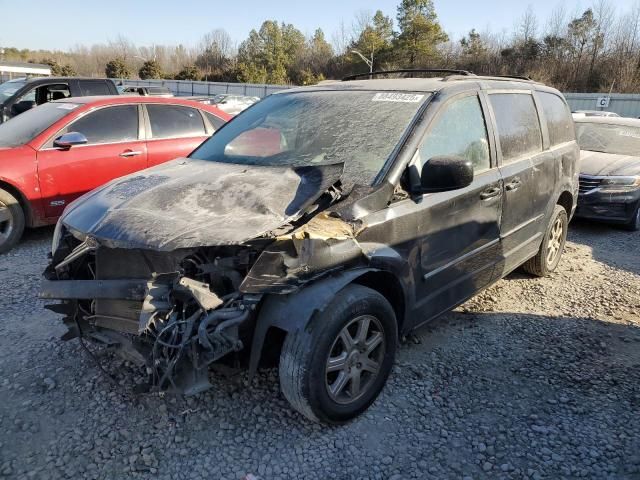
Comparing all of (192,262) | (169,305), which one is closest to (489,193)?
(192,262)

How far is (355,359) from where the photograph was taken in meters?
2.77

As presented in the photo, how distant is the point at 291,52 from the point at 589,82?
1512 inches

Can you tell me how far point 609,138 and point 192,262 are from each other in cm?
793

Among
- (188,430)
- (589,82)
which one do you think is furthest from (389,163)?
(589,82)

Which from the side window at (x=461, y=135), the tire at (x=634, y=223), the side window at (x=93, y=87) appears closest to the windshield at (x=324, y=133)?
the side window at (x=461, y=135)

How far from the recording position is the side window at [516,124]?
3.85 meters

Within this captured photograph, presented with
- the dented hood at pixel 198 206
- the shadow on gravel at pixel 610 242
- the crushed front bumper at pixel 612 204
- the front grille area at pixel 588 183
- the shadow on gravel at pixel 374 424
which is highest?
the dented hood at pixel 198 206

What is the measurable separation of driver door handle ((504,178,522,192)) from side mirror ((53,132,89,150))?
4506mm

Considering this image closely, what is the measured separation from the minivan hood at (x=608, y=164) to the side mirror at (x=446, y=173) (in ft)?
17.4

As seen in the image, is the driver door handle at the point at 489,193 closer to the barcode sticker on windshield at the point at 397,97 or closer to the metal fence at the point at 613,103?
the barcode sticker on windshield at the point at 397,97

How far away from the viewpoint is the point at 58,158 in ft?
18.5

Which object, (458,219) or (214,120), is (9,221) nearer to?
(214,120)

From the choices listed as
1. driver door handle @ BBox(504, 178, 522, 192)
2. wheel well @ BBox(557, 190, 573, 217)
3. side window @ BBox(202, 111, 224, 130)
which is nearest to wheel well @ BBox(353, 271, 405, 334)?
driver door handle @ BBox(504, 178, 522, 192)

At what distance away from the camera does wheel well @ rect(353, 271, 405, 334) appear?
2.90 metres
